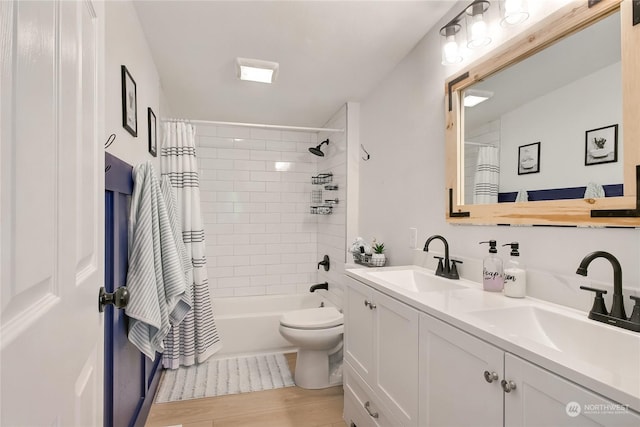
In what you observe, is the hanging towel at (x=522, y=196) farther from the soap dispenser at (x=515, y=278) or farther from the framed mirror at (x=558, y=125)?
the soap dispenser at (x=515, y=278)

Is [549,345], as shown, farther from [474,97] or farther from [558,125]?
[474,97]

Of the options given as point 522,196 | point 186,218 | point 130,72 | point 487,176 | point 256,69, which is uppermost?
point 256,69

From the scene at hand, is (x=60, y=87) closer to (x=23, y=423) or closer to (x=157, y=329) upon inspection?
(x=23, y=423)

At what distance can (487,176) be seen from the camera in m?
1.52

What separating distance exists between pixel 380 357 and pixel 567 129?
120 cm

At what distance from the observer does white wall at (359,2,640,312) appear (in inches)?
43.4

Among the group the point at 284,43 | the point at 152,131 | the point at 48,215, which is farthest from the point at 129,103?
the point at 48,215

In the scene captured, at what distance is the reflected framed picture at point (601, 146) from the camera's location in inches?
40.4

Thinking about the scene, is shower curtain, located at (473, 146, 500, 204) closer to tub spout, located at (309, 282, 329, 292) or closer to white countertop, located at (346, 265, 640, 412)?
white countertop, located at (346, 265, 640, 412)

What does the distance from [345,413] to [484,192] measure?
1.54m

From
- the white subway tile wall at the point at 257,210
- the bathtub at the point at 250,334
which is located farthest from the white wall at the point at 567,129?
the white subway tile wall at the point at 257,210

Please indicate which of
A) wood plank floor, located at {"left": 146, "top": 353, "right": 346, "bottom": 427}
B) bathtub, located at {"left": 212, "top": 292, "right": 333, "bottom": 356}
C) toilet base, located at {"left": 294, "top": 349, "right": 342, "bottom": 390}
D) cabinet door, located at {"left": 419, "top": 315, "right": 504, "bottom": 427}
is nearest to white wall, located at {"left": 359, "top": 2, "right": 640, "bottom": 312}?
cabinet door, located at {"left": 419, "top": 315, "right": 504, "bottom": 427}

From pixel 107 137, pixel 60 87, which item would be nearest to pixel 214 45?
pixel 107 137

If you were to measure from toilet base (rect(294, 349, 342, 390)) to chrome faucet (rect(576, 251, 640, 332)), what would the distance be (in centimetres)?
Result: 184
